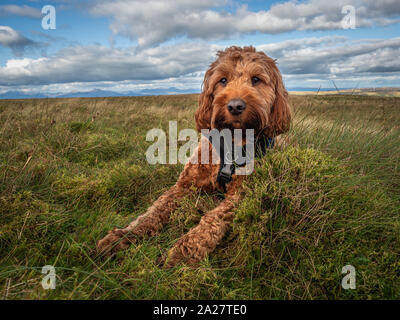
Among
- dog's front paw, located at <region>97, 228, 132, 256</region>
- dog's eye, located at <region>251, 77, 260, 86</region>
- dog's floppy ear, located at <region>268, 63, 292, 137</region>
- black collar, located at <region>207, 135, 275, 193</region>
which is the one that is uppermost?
dog's eye, located at <region>251, 77, 260, 86</region>

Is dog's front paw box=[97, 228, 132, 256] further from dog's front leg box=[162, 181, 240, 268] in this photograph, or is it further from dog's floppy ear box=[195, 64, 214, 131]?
dog's floppy ear box=[195, 64, 214, 131]

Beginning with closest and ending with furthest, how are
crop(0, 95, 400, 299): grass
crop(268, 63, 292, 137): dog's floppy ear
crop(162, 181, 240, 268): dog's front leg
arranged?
crop(0, 95, 400, 299): grass → crop(162, 181, 240, 268): dog's front leg → crop(268, 63, 292, 137): dog's floppy ear

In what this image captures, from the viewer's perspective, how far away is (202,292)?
5.89 ft

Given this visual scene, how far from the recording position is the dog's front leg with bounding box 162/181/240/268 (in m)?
2.17

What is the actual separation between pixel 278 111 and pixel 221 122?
31.6 inches

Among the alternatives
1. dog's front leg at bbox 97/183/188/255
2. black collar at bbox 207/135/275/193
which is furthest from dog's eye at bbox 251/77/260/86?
dog's front leg at bbox 97/183/188/255

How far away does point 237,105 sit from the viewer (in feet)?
8.10

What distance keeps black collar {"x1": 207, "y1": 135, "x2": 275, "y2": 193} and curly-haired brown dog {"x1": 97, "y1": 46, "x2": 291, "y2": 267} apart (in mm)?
77

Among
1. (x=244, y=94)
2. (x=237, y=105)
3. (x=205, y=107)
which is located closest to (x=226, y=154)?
(x=237, y=105)

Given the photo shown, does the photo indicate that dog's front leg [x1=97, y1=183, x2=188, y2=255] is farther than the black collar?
No

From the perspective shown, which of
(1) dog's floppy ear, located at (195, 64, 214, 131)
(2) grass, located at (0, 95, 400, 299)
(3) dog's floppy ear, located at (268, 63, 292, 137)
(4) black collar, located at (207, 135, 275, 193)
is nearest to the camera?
(2) grass, located at (0, 95, 400, 299)

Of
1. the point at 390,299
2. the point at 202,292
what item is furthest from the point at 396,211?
the point at 202,292
